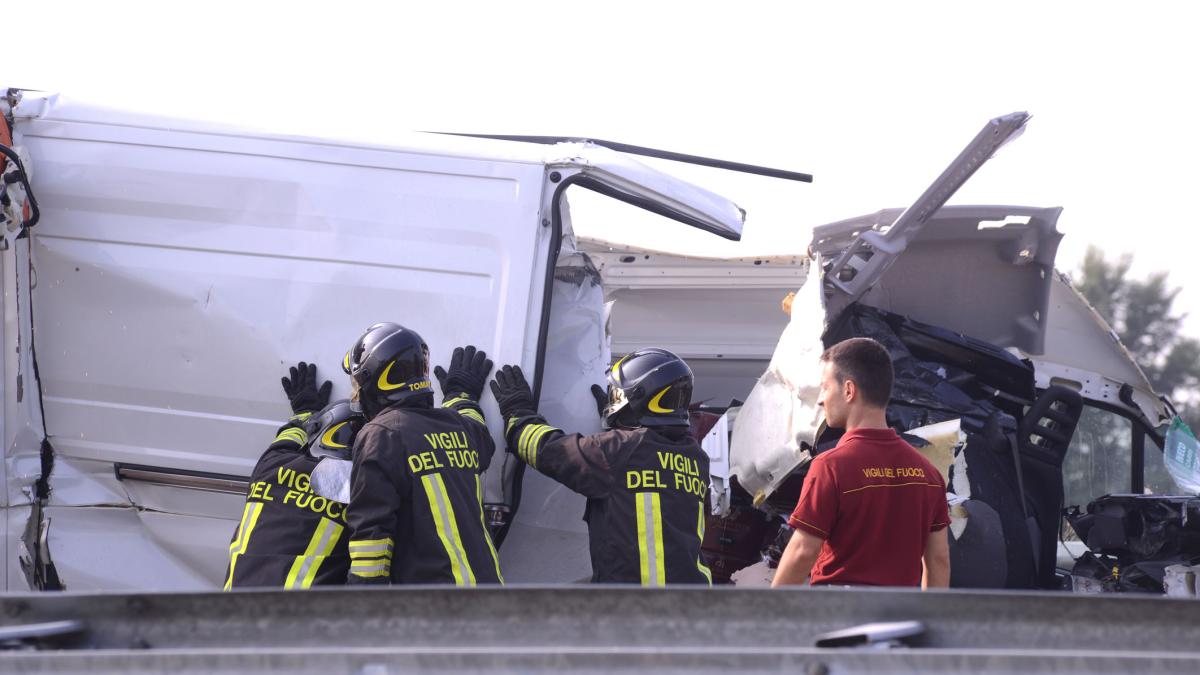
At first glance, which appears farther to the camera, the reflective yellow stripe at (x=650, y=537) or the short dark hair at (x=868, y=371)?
the reflective yellow stripe at (x=650, y=537)

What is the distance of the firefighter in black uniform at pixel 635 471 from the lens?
425 centimetres

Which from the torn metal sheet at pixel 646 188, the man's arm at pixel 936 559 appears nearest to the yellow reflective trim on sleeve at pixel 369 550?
the torn metal sheet at pixel 646 188

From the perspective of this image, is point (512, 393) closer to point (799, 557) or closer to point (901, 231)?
point (799, 557)

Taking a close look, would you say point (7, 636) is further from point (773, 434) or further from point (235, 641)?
point (773, 434)

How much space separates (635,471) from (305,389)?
1271 mm

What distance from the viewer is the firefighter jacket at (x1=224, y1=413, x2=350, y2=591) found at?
4.05 meters

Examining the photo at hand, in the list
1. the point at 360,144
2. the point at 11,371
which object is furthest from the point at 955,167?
the point at 11,371

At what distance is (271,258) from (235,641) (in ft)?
9.32

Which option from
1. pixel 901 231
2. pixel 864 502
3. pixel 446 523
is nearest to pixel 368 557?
pixel 446 523

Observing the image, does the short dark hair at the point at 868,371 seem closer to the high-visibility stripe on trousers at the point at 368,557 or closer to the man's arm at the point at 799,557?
the man's arm at the point at 799,557

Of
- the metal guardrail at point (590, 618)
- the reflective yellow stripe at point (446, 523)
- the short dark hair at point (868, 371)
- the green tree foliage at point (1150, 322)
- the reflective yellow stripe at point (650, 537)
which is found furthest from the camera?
the green tree foliage at point (1150, 322)

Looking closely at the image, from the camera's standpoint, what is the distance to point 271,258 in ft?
14.9

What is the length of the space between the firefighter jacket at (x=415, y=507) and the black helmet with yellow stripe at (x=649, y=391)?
653 millimetres

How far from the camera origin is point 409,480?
4035 mm
